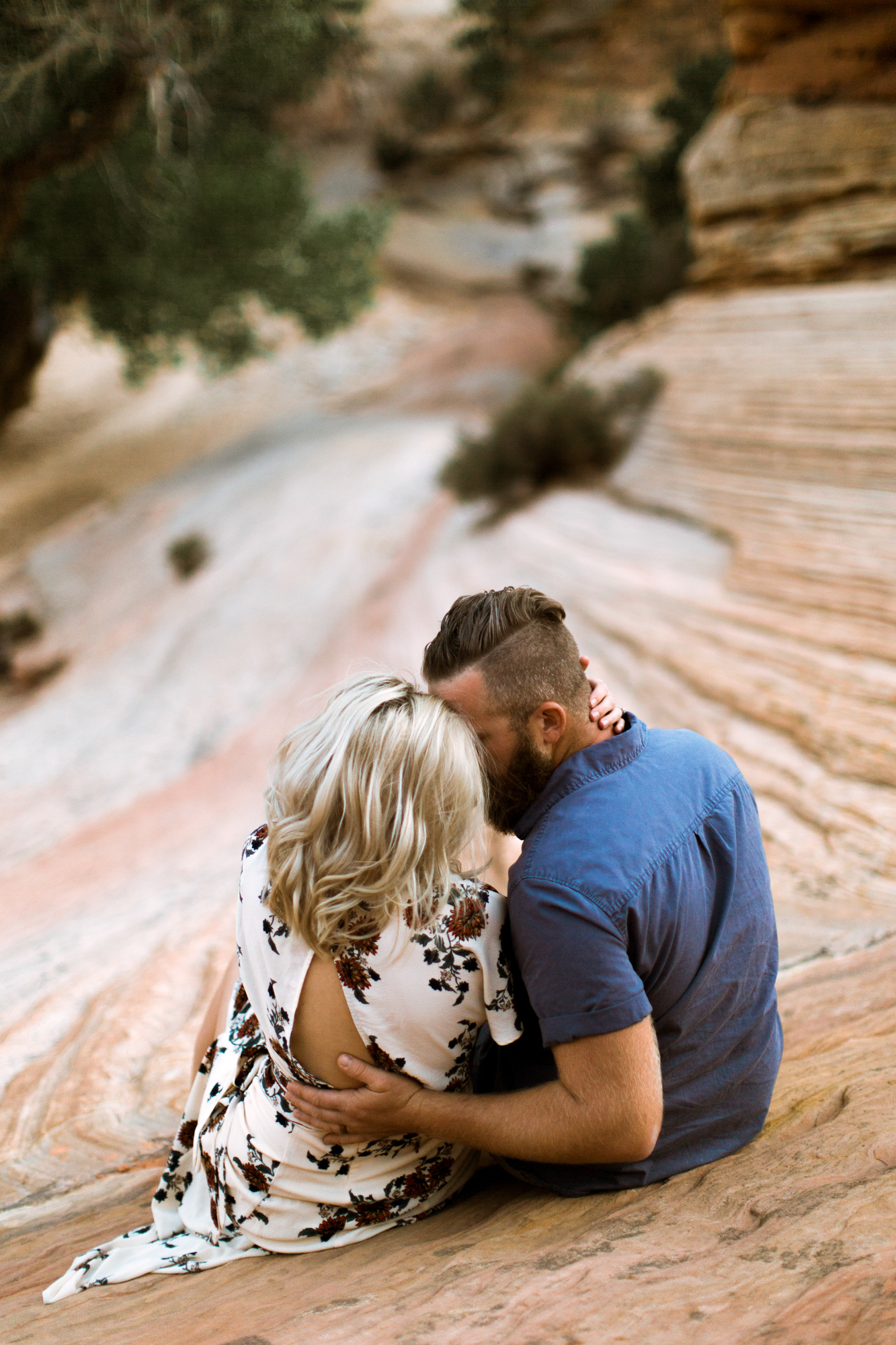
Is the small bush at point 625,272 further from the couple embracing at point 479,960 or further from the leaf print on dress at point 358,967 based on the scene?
the leaf print on dress at point 358,967

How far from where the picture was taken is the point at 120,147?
10.3m

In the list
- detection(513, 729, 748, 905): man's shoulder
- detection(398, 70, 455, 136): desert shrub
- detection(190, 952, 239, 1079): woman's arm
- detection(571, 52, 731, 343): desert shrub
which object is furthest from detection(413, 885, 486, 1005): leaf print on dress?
detection(398, 70, 455, 136): desert shrub

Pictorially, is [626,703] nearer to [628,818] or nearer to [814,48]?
[628,818]

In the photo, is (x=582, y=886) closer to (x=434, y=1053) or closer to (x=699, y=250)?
(x=434, y=1053)

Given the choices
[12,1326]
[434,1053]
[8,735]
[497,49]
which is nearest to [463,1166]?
[434,1053]

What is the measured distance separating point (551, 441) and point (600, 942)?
7320mm

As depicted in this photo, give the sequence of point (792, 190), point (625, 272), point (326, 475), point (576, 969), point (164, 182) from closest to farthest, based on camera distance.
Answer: point (576, 969) → point (792, 190) → point (164, 182) → point (326, 475) → point (625, 272)

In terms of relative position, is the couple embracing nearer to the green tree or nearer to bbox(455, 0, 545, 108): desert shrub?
the green tree

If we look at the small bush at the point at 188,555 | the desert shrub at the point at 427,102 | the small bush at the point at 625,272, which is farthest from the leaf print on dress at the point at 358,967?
the desert shrub at the point at 427,102

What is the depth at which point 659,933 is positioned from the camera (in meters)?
1.54

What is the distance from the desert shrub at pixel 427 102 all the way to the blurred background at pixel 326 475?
8.58 ft

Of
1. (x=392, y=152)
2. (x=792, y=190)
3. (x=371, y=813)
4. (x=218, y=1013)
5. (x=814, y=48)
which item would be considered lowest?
(x=218, y=1013)

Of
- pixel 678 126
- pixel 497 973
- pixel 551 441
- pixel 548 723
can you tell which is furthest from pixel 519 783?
pixel 678 126

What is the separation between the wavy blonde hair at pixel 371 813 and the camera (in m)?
1.49
